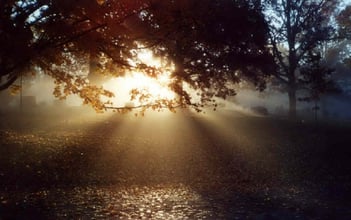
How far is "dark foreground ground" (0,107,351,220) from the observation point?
907 cm

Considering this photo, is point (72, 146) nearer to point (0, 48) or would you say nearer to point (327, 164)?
point (0, 48)

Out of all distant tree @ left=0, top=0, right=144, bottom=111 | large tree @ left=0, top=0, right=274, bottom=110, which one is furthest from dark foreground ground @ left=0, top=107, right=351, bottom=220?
distant tree @ left=0, top=0, right=144, bottom=111

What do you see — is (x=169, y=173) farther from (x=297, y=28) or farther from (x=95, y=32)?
(x=297, y=28)

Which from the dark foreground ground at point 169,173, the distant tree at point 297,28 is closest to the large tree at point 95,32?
the dark foreground ground at point 169,173

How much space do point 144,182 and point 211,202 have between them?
300 cm

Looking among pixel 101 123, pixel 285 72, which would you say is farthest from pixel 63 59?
pixel 285 72

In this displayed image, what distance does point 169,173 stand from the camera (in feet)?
44.5

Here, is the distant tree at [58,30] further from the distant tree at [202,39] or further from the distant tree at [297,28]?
the distant tree at [297,28]

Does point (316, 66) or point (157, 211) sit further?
point (316, 66)

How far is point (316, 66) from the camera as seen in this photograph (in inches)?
1214

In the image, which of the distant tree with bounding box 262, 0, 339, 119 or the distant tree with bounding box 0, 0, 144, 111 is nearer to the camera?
the distant tree with bounding box 0, 0, 144, 111

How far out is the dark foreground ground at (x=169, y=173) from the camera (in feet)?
29.8

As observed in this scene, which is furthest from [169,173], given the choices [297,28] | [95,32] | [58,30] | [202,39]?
[297,28]

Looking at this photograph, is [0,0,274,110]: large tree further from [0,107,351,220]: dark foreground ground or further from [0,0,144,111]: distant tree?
[0,107,351,220]: dark foreground ground
